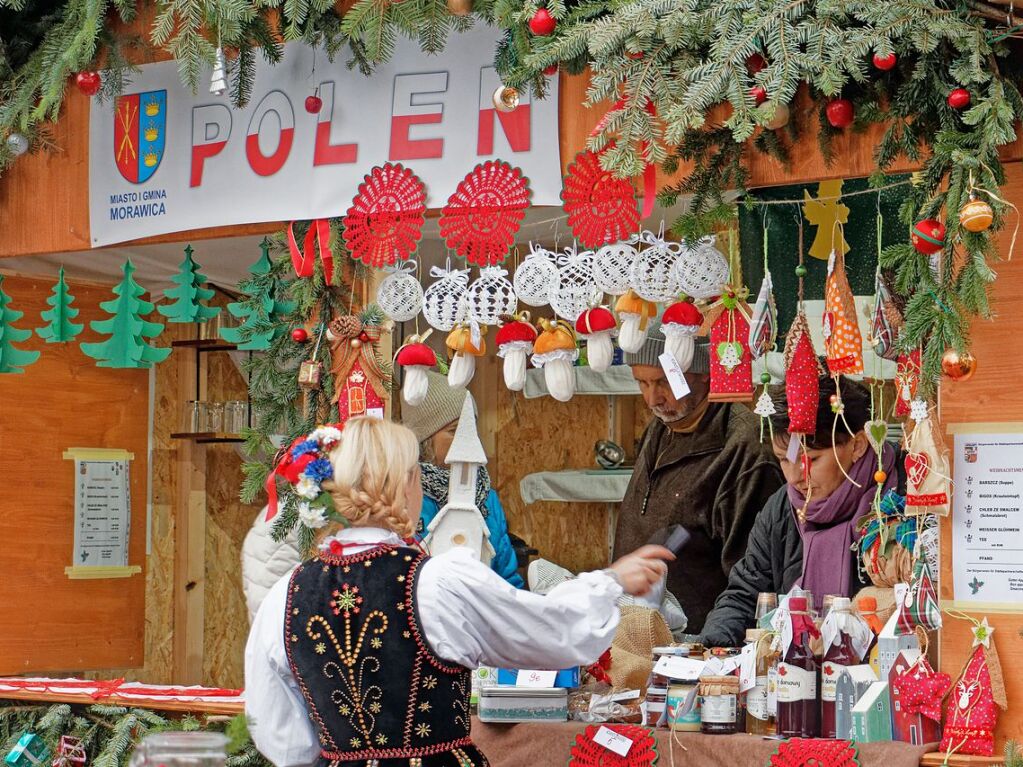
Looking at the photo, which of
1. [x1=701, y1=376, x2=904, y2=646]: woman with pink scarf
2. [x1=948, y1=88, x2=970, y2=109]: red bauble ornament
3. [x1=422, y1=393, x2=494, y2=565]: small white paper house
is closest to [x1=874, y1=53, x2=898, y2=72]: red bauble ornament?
[x1=948, y1=88, x2=970, y2=109]: red bauble ornament

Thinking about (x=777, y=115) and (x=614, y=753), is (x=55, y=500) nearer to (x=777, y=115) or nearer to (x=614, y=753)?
(x=614, y=753)

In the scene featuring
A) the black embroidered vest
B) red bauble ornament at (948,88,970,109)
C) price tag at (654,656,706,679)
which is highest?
red bauble ornament at (948,88,970,109)

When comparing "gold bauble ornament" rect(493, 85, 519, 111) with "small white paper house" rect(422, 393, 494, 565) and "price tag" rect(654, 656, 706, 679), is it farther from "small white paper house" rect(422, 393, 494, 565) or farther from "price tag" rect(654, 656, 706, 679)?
"price tag" rect(654, 656, 706, 679)

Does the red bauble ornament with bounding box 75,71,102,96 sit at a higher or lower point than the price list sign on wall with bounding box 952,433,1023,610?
higher

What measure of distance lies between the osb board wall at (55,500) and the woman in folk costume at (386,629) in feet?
9.37

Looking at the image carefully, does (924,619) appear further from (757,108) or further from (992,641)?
(757,108)

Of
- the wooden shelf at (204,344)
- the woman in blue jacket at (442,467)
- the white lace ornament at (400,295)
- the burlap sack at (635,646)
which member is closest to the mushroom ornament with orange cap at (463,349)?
the white lace ornament at (400,295)

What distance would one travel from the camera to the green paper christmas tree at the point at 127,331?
557cm

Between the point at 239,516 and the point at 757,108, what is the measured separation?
13.1 ft

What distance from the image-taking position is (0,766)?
5.08 m

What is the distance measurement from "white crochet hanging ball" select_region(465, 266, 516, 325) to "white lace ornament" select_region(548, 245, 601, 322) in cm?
17

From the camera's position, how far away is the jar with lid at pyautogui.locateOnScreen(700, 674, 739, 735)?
13.0 ft

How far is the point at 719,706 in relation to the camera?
3949 mm

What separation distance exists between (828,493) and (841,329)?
92 centimetres
